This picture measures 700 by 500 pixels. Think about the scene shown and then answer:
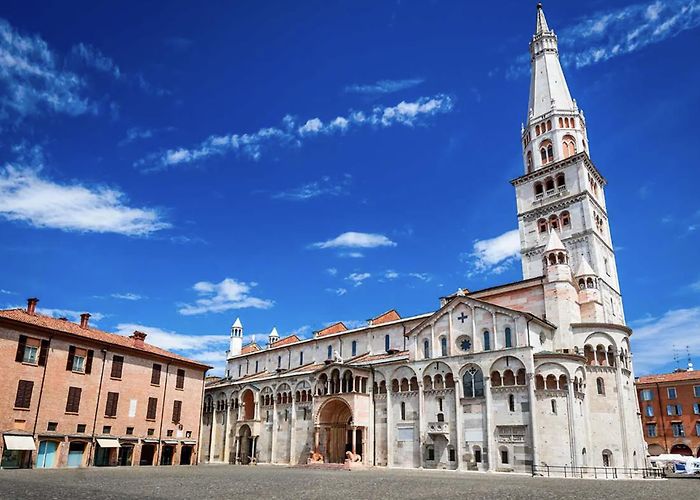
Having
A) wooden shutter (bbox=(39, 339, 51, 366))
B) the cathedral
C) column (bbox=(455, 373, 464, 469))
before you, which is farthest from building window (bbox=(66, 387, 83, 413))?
column (bbox=(455, 373, 464, 469))

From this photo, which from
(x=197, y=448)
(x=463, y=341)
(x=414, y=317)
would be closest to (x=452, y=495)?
(x=463, y=341)

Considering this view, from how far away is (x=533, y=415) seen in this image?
121ft

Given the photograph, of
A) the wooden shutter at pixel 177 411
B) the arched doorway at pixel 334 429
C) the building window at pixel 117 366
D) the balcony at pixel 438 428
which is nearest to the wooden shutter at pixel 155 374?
the wooden shutter at pixel 177 411

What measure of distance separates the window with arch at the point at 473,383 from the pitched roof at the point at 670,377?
38.8 metres

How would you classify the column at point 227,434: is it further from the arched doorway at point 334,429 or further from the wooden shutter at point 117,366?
the wooden shutter at point 117,366

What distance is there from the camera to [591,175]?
180 ft

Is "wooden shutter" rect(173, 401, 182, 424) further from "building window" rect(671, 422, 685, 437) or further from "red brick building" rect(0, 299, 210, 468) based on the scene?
"building window" rect(671, 422, 685, 437)

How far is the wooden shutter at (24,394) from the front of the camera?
36.7 meters

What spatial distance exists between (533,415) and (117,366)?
3342 cm

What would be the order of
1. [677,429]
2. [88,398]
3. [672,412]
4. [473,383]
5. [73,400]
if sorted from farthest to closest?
1. [672,412]
2. [677,429]
3. [88,398]
4. [473,383]
5. [73,400]

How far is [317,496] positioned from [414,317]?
36.7m

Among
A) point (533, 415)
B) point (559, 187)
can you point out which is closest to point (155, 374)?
point (533, 415)

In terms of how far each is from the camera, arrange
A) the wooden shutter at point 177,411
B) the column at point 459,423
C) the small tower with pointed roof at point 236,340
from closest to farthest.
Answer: the column at point 459,423 → the wooden shutter at point 177,411 → the small tower with pointed roof at point 236,340

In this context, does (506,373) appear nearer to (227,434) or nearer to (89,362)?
(89,362)
